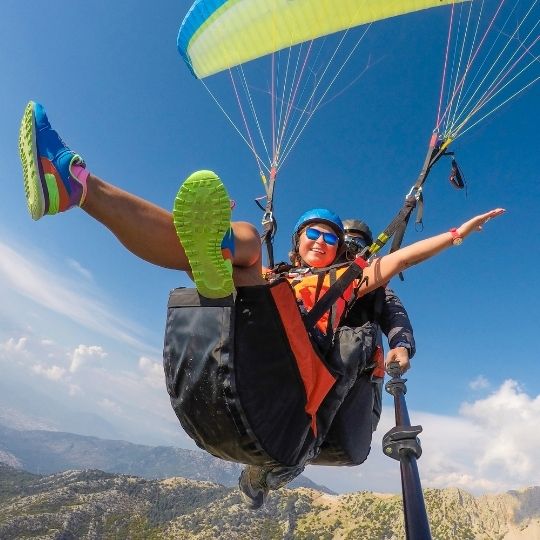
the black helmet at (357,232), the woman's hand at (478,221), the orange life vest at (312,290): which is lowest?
the orange life vest at (312,290)

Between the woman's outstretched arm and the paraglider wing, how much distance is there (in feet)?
18.5

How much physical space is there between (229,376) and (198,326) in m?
0.34

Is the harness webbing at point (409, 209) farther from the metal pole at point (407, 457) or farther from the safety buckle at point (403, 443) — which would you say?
the safety buckle at point (403, 443)

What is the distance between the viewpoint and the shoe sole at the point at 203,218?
7.10ft

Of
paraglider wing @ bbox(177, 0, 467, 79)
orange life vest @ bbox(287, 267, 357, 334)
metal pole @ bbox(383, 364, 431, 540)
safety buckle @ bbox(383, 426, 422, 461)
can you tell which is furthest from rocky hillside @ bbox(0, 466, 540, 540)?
safety buckle @ bbox(383, 426, 422, 461)

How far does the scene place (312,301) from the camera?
390 centimetres

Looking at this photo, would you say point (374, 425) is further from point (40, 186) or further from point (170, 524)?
point (170, 524)

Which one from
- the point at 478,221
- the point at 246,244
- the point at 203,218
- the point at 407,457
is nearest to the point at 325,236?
the point at 478,221

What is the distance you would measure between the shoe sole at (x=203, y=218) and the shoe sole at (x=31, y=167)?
68 centimetres

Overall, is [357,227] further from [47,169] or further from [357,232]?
[47,169]

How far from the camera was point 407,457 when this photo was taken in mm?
2186

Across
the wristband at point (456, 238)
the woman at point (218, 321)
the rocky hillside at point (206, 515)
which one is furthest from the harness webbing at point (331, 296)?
the rocky hillside at point (206, 515)

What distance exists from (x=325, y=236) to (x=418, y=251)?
104 centimetres

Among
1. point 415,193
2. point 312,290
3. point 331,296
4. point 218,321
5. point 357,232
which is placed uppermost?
point 357,232
